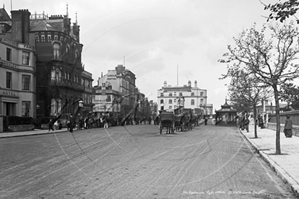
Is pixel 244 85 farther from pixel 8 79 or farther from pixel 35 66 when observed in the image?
pixel 35 66

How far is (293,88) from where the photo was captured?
1384 centimetres

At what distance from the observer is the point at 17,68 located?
4475 centimetres

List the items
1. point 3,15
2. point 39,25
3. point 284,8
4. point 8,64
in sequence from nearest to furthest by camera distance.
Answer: point 284,8 → point 8,64 → point 3,15 → point 39,25

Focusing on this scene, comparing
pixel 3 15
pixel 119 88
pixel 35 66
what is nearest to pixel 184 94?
pixel 119 88

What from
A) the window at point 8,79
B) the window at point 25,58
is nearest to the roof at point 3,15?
the window at point 25,58

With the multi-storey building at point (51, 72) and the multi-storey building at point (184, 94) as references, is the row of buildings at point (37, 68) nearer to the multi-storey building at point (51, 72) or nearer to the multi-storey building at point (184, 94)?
the multi-storey building at point (51, 72)

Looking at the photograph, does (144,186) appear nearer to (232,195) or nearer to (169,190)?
(169,190)

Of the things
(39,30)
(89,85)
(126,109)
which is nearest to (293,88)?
(126,109)

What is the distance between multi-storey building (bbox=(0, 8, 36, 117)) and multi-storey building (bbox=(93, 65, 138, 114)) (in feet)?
32.4

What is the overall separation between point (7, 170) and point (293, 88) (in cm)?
1090

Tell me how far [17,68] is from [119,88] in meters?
26.9

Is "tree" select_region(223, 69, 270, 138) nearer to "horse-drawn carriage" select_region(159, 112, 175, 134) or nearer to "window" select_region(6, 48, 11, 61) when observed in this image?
"horse-drawn carriage" select_region(159, 112, 175, 134)

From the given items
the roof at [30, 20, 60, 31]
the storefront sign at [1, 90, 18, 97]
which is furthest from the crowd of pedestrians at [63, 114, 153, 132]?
the roof at [30, 20, 60, 31]

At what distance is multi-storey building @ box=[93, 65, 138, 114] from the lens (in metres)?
17.4
